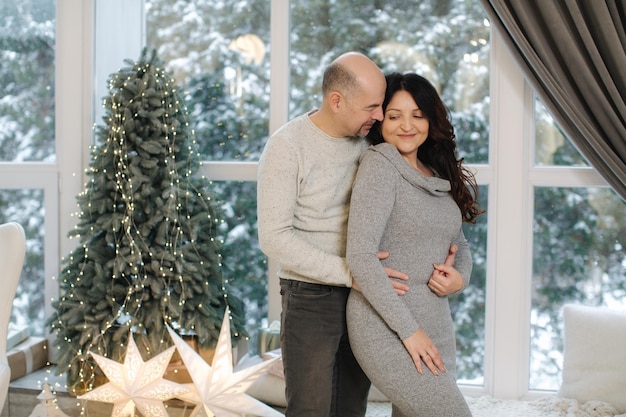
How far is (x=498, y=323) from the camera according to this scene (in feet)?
10.3

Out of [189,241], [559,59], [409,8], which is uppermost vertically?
[409,8]

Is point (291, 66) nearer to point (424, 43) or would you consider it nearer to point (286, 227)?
point (424, 43)

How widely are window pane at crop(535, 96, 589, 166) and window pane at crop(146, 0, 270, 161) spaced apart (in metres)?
1.21

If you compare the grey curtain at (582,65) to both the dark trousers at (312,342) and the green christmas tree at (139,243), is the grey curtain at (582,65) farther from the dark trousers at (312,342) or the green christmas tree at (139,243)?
the green christmas tree at (139,243)

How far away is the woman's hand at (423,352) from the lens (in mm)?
1997

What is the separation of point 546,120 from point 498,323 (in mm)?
881

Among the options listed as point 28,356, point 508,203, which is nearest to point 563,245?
point 508,203

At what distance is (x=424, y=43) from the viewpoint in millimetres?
3221

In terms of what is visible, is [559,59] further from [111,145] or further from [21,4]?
[21,4]

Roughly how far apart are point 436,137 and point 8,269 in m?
1.56

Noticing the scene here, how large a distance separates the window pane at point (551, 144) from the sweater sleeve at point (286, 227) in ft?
4.55

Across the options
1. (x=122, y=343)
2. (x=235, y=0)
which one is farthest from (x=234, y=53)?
(x=122, y=343)

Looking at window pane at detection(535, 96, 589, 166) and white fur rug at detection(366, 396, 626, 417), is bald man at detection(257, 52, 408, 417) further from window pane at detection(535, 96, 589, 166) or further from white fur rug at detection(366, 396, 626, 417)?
window pane at detection(535, 96, 589, 166)

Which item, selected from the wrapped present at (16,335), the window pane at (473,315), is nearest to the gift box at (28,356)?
the wrapped present at (16,335)
